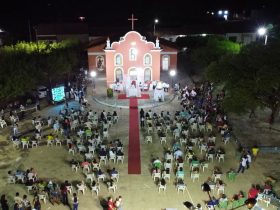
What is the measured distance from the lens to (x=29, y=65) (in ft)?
100

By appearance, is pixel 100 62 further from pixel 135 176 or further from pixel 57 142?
pixel 135 176

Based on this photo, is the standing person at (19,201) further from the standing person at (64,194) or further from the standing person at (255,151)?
the standing person at (255,151)

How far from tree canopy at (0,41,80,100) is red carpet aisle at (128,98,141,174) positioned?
9.13m

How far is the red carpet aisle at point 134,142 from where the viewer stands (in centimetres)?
2127

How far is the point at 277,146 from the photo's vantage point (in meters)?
24.1

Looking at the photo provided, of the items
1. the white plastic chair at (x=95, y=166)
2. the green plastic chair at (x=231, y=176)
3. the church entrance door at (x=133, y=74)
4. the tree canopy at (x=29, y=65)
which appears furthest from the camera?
the church entrance door at (x=133, y=74)

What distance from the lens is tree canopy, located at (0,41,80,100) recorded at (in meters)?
27.8

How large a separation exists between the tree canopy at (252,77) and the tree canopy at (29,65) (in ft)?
51.5

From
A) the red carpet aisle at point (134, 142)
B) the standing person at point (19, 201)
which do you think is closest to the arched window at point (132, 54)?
the red carpet aisle at point (134, 142)

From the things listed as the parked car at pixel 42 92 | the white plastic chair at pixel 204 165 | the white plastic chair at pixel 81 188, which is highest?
the parked car at pixel 42 92

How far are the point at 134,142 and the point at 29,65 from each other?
12.5 m

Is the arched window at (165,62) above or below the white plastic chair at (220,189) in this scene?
above

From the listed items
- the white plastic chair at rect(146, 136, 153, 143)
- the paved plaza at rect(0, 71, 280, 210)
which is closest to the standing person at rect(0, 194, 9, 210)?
the paved plaza at rect(0, 71, 280, 210)

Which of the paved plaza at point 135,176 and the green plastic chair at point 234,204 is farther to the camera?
the paved plaza at point 135,176
